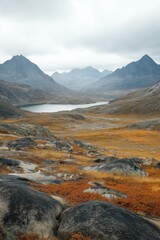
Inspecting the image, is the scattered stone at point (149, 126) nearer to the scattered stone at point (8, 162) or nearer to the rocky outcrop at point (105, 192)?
the scattered stone at point (8, 162)

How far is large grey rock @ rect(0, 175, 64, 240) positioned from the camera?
1398 cm

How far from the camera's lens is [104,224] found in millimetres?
14180

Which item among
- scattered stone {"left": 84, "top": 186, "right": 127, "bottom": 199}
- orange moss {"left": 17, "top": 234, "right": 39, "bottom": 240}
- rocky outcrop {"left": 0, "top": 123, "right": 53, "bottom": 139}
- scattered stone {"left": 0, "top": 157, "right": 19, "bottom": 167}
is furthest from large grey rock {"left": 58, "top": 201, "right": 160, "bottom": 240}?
rocky outcrop {"left": 0, "top": 123, "right": 53, "bottom": 139}

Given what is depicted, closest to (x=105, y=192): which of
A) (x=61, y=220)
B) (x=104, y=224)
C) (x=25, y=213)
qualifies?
(x=61, y=220)

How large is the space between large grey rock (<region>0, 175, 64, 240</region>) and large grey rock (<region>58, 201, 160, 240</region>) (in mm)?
637

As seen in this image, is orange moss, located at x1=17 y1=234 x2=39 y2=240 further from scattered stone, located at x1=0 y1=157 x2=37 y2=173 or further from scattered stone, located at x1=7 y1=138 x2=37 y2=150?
scattered stone, located at x1=7 y1=138 x2=37 y2=150

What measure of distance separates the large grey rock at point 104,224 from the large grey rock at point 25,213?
0.64 m

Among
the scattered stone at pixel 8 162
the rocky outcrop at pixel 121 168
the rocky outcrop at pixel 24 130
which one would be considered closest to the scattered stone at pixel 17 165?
the scattered stone at pixel 8 162

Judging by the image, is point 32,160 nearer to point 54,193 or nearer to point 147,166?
point 147,166

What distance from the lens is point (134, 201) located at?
20.5m

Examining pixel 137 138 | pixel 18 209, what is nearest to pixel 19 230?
pixel 18 209

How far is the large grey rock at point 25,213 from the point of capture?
1398 cm

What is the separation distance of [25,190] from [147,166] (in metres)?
30.3

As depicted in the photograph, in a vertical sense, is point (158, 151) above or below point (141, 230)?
below
